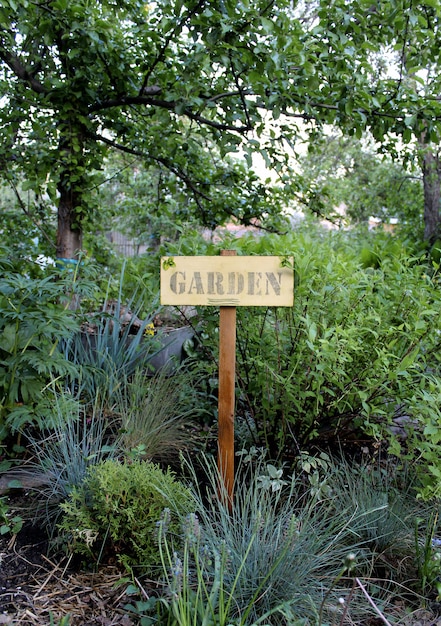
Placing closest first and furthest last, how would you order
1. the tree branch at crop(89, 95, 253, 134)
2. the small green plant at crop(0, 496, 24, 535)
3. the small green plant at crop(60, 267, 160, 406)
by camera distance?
the small green plant at crop(0, 496, 24, 535), the small green plant at crop(60, 267, 160, 406), the tree branch at crop(89, 95, 253, 134)

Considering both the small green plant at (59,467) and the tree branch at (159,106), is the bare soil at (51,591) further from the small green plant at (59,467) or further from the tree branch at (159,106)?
the tree branch at (159,106)

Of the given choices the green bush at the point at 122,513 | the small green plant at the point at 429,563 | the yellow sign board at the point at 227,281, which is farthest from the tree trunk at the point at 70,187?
the small green plant at the point at 429,563

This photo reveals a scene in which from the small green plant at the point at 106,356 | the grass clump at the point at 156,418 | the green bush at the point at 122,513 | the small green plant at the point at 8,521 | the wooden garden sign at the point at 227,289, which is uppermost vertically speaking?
the wooden garden sign at the point at 227,289

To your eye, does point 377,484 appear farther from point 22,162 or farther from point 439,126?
point 22,162

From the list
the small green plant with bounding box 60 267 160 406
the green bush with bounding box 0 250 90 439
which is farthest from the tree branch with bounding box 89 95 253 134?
the green bush with bounding box 0 250 90 439

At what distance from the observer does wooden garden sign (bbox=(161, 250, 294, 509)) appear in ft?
8.54

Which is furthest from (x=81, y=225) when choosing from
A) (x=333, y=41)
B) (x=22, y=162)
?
(x=333, y=41)

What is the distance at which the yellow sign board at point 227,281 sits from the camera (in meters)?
2.60

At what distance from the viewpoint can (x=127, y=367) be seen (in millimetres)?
3854

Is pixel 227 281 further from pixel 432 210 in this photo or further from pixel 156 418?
pixel 432 210

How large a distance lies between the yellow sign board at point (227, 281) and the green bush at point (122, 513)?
2.65ft

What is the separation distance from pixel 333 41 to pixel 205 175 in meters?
1.77

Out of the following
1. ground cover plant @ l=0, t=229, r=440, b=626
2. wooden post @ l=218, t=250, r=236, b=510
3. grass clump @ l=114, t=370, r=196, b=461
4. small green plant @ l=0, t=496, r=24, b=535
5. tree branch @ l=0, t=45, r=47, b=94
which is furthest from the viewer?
tree branch @ l=0, t=45, r=47, b=94

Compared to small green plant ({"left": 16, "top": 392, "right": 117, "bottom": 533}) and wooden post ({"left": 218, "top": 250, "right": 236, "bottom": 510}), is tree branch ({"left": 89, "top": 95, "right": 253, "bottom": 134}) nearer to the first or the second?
wooden post ({"left": 218, "top": 250, "right": 236, "bottom": 510})
